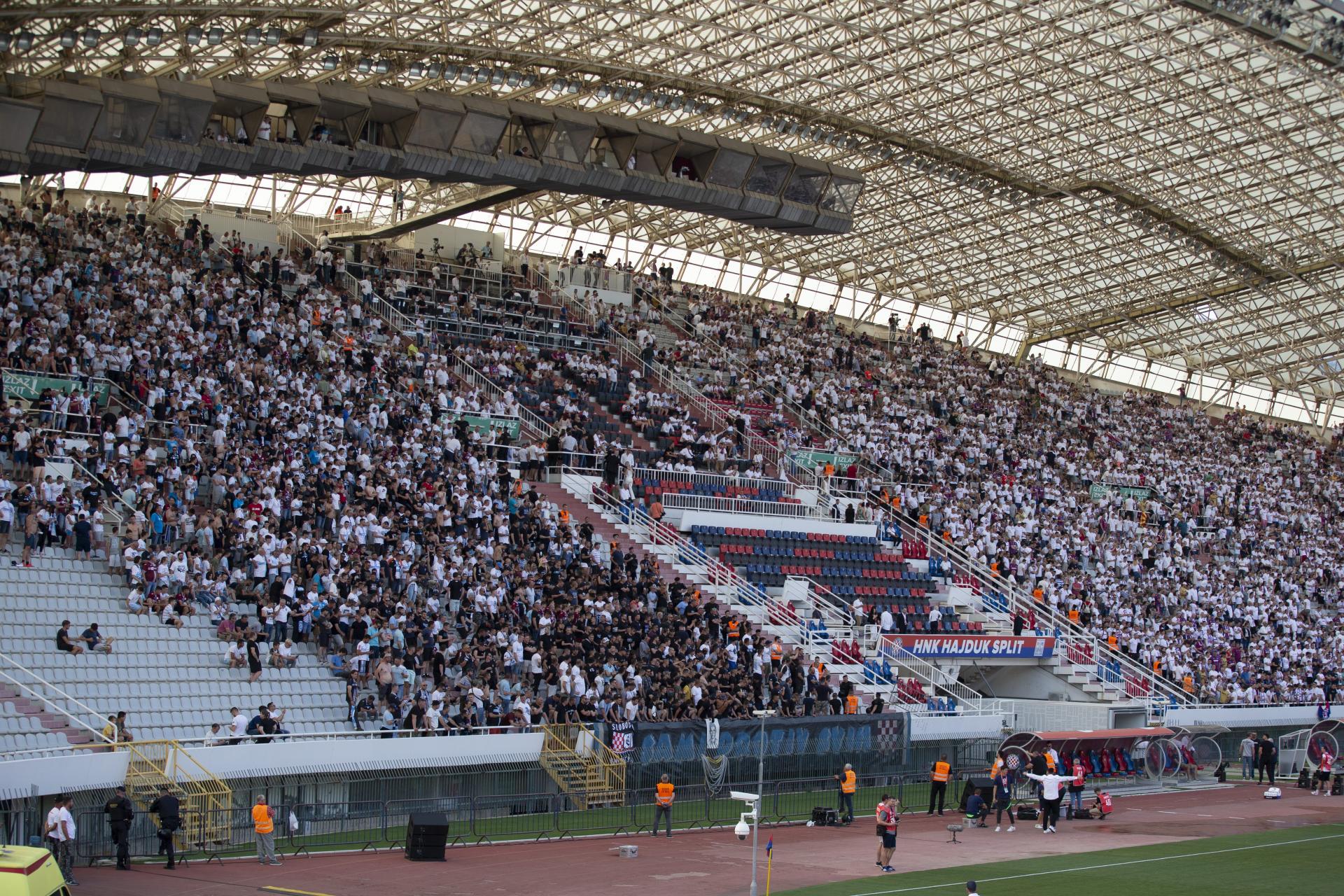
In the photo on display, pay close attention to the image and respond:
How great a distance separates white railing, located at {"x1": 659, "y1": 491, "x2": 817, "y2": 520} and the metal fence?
11.8 meters

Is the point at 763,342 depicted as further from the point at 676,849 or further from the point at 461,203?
the point at 676,849

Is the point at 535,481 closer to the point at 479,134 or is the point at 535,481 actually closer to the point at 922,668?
the point at 479,134

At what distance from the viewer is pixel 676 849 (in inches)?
995

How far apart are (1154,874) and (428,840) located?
1077cm

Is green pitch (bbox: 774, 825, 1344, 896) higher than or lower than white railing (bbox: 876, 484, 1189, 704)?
lower

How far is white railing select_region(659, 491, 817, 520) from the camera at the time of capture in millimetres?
42000

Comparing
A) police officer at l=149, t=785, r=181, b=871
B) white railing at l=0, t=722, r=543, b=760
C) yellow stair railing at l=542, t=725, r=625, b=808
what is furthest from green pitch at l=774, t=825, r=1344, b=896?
police officer at l=149, t=785, r=181, b=871

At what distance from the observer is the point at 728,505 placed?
141 ft

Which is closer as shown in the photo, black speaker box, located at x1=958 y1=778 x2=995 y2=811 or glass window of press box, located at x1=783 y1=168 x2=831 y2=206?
black speaker box, located at x1=958 y1=778 x2=995 y2=811

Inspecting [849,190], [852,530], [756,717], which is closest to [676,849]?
[756,717]

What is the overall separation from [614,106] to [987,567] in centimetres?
1932

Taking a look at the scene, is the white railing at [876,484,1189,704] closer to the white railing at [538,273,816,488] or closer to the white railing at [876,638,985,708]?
the white railing at [538,273,816,488]

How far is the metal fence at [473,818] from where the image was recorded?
22.8 metres

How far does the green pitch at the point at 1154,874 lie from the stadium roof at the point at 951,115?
84.8 feet
